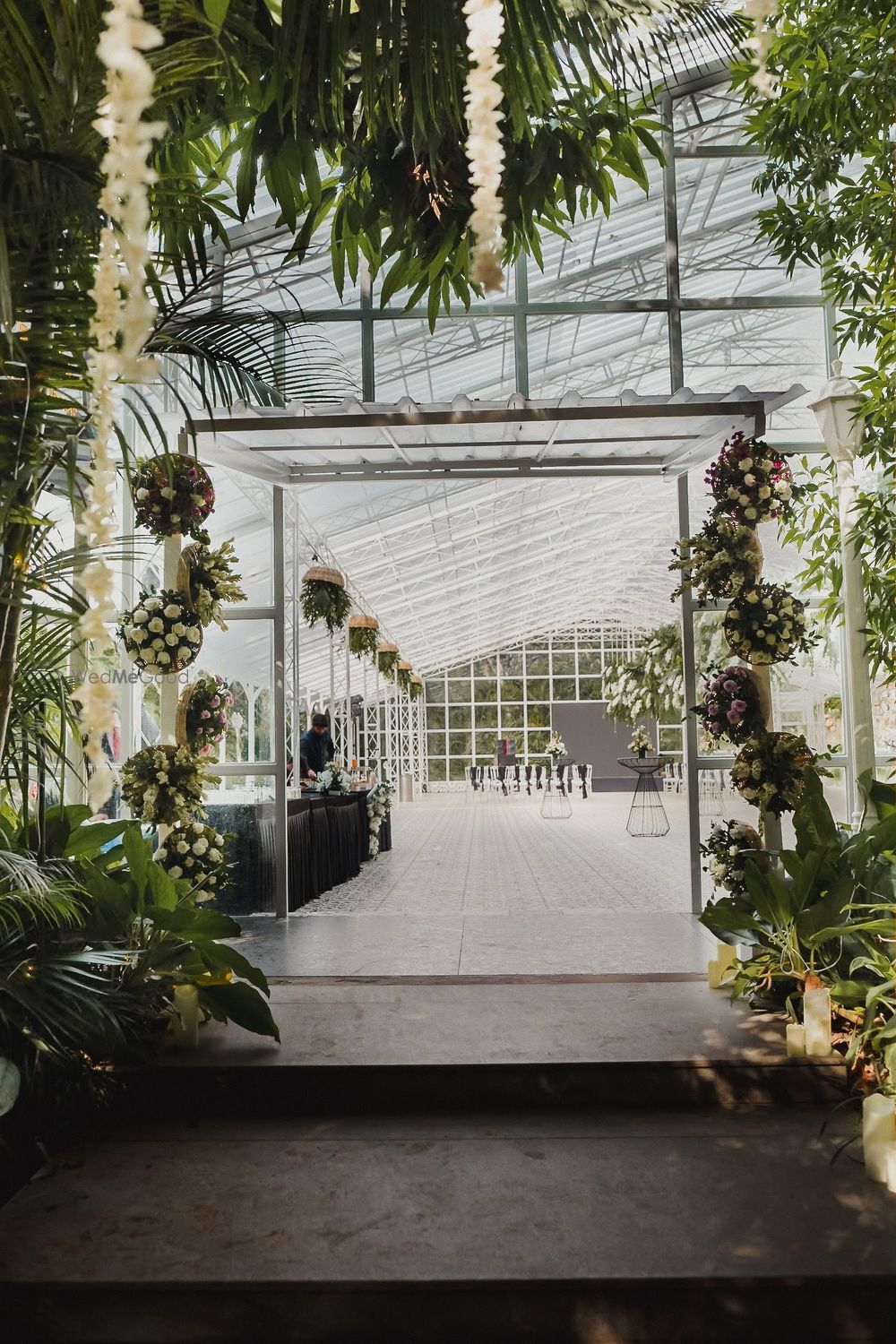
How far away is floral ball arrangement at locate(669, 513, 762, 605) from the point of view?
5.42 metres

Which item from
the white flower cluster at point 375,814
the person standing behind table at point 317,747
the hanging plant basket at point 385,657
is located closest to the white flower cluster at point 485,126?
the person standing behind table at point 317,747

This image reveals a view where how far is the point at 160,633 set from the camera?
520cm

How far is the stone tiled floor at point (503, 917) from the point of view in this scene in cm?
477

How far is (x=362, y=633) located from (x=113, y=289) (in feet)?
34.7

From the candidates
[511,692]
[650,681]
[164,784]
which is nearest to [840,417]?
[164,784]

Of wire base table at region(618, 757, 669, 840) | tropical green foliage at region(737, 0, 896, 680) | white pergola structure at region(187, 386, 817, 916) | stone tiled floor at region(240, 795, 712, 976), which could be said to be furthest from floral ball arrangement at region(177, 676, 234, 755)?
wire base table at region(618, 757, 669, 840)

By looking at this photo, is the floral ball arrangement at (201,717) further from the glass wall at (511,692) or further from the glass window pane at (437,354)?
the glass wall at (511,692)

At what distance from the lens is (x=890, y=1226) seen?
2.50 metres

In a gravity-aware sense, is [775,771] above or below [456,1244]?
above

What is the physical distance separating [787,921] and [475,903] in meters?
3.36

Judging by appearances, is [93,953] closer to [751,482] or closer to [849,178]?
[751,482]

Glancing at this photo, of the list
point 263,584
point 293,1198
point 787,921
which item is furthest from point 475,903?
point 293,1198

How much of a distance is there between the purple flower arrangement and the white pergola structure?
765mm

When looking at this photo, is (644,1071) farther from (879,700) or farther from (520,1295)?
(879,700)
